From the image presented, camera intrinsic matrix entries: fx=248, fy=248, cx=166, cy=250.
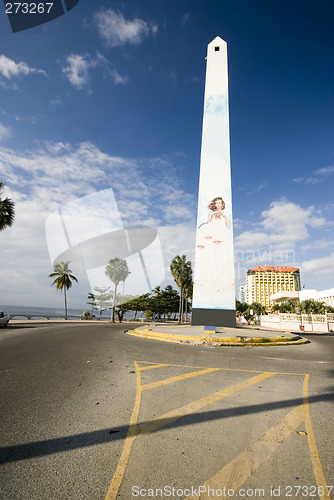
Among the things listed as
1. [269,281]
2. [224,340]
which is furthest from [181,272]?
[269,281]

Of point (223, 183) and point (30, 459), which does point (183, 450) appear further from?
point (223, 183)

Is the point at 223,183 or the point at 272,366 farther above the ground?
the point at 223,183

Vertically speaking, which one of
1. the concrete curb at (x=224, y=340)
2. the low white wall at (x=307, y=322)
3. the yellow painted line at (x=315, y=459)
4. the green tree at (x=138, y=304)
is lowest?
the yellow painted line at (x=315, y=459)

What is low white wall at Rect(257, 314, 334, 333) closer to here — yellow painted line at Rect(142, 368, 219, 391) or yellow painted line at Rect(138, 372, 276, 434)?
yellow painted line at Rect(142, 368, 219, 391)

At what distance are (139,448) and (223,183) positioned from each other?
2506cm

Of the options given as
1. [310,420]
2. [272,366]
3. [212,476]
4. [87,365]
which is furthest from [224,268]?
[212,476]

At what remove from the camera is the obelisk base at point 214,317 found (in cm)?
2295

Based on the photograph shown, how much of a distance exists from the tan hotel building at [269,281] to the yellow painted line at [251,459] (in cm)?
18669

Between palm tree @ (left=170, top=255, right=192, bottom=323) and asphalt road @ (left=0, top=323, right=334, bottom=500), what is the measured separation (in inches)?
1769

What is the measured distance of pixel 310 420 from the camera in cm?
338

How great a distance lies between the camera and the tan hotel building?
177375 millimetres

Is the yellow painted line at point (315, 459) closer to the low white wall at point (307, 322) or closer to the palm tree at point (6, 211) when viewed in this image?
the palm tree at point (6, 211)

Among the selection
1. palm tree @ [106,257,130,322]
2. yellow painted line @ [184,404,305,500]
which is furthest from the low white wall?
yellow painted line @ [184,404,305,500]

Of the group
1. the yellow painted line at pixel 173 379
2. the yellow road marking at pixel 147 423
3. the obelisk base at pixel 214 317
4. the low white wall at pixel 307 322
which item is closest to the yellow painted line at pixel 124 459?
the yellow road marking at pixel 147 423
